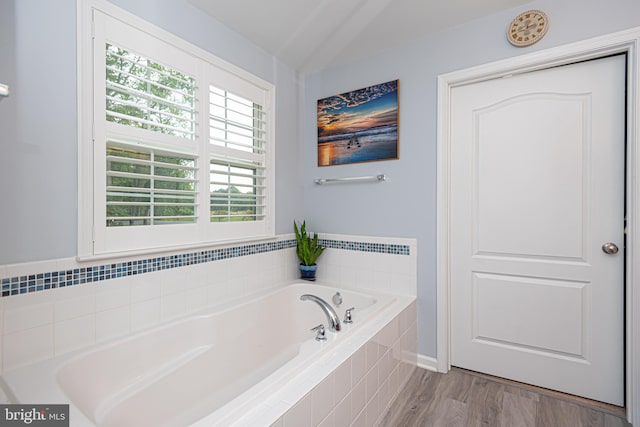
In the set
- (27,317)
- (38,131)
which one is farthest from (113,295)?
(38,131)

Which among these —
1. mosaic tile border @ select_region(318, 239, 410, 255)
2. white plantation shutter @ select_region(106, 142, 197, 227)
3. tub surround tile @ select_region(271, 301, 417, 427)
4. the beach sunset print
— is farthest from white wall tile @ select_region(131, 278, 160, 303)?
the beach sunset print

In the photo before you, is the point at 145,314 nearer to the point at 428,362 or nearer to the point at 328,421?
the point at 328,421

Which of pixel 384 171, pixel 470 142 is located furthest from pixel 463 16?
pixel 384 171

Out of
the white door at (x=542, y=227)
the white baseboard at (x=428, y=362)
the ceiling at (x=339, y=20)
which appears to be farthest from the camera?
the white baseboard at (x=428, y=362)

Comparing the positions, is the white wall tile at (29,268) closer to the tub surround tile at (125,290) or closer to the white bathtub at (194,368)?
the tub surround tile at (125,290)

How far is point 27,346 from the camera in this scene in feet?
4.02

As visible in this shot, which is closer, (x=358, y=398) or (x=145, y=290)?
(x=358, y=398)

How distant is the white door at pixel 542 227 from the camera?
5.63 feet

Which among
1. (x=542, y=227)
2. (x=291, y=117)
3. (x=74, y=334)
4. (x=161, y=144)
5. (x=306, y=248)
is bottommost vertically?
(x=74, y=334)

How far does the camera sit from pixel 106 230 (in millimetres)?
1468

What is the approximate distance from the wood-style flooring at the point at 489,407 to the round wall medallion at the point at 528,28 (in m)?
2.08

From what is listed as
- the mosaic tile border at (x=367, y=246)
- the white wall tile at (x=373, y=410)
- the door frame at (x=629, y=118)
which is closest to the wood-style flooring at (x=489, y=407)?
the white wall tile at (x=373, y=410)

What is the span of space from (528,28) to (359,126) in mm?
1187

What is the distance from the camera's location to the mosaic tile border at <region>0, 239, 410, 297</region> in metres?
1.23
